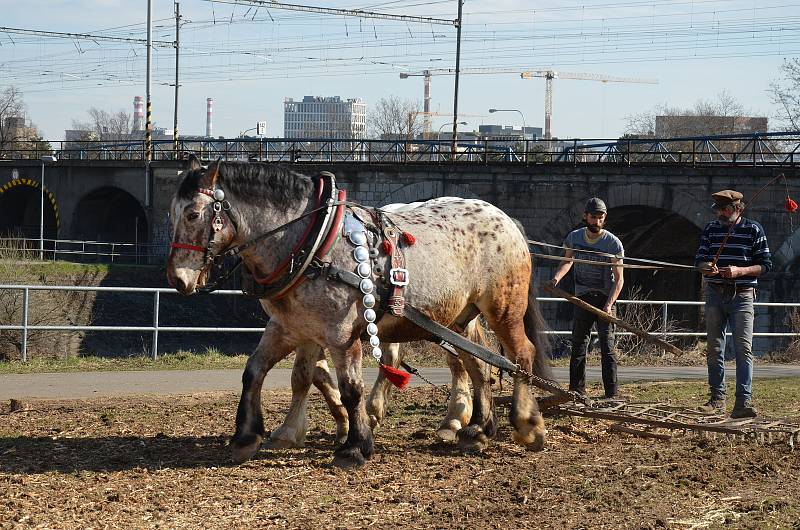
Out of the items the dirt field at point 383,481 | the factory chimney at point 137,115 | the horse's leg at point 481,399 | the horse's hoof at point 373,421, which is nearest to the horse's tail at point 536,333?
the horse's leg at point 481,399

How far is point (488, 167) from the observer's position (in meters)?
37.2

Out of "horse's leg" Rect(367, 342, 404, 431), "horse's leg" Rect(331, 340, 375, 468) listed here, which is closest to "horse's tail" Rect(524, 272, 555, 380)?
"horse's leg" Rect(367, 342, 404, 431)

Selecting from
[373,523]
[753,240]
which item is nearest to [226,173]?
[373,523]

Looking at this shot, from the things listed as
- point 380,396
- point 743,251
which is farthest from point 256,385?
point 743,251

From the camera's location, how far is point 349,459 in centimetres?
792

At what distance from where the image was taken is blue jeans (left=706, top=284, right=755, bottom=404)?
32.5 feet

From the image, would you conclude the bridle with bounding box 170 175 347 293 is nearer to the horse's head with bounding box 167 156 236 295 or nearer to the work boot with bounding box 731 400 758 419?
the horse's head with bounding box 167 156 236 295

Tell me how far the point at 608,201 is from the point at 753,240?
25.2 meters

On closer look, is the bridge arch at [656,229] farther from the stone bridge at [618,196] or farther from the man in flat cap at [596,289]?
the man in flat cap at [596,289]

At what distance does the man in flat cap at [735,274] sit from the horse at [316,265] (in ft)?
7.48

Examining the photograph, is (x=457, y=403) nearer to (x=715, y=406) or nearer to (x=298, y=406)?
(x=298, y=406)

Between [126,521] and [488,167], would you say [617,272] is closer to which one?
[126,521]

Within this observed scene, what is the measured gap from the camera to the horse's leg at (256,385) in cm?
805

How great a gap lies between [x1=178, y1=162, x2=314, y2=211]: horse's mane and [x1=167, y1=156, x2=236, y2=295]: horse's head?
6 centimetres
